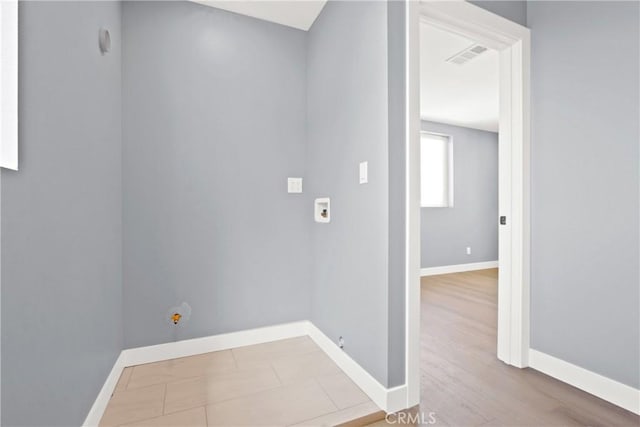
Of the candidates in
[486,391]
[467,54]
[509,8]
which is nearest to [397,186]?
[486,391]

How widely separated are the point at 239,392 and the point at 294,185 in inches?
57.7

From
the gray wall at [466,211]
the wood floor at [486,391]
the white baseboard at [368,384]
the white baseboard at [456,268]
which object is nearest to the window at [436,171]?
the gray wall at [466,211]

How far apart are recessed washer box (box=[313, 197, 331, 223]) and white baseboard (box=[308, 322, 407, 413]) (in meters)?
0.85

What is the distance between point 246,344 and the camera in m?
2.24

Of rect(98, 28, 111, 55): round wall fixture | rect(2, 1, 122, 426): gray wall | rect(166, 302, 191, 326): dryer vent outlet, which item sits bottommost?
rect(166, 302, 191, 326): dryer vent outlet

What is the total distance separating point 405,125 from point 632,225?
1.24 m

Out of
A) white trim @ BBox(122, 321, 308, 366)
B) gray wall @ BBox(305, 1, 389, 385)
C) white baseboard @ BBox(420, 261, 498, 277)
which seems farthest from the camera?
white baseboard @ BBox(420, 261, 498, 277)

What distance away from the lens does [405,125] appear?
1538 millimetres

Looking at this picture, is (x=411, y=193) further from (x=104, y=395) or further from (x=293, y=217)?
(x=104, y=395)

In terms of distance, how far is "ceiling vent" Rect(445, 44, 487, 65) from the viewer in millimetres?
2706

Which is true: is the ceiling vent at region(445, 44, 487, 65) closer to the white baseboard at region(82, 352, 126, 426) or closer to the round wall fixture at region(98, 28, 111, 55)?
the round wall fixture at region(98, 28, 111, 55)

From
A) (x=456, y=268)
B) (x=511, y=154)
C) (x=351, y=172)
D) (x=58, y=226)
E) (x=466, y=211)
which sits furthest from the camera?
(x=466, y=211)

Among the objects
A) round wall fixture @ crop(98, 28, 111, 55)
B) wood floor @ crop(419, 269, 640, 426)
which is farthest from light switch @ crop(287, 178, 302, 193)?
wood floor @ crop(419, 269, 640, 426)

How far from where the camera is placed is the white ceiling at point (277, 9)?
2.13 m
